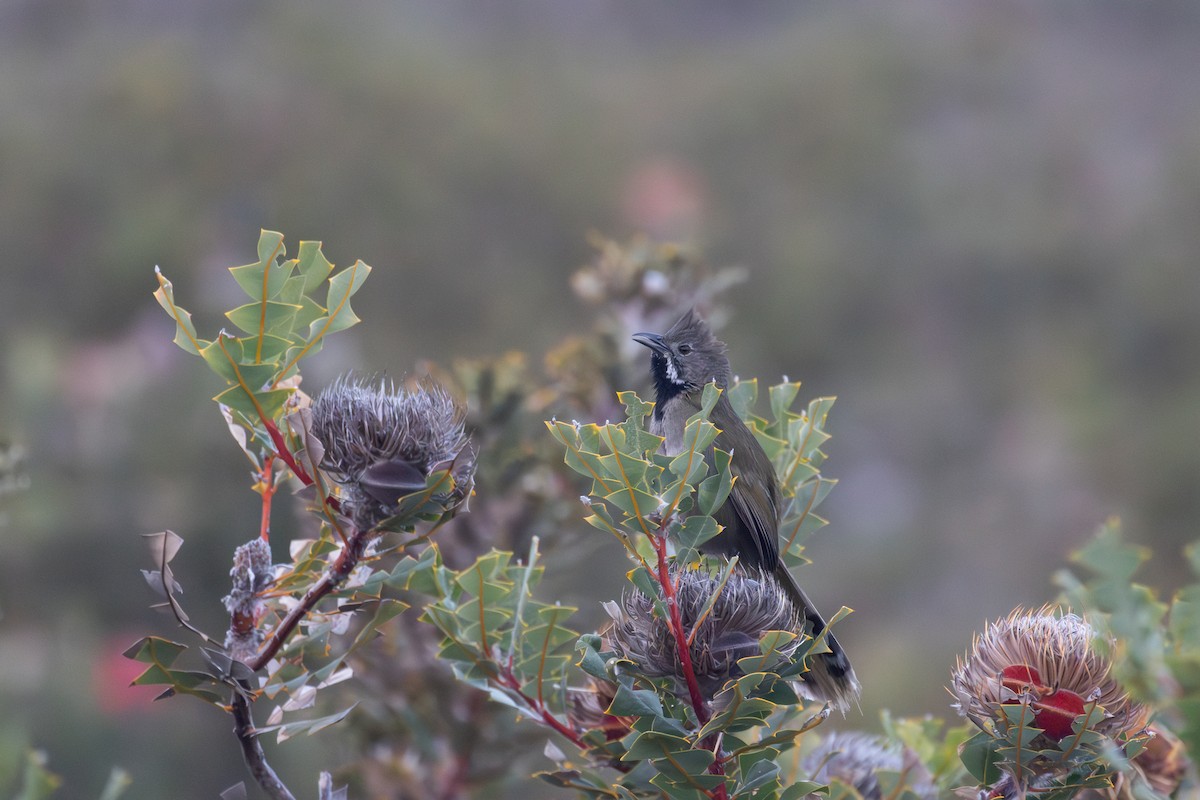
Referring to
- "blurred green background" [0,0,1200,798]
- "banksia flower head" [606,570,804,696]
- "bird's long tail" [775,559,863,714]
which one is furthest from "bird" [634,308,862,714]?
"blurred green background" [0,0,1200,798]

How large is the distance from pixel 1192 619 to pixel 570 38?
16788 millimetres

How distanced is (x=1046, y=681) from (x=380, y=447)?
1.08 metres

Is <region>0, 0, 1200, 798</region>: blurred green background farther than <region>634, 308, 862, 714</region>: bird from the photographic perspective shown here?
Yes

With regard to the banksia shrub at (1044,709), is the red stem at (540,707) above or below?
below

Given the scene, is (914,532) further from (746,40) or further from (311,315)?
(311,315)

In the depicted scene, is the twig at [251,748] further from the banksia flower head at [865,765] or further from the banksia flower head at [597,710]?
the banksia flower head at [865,765]

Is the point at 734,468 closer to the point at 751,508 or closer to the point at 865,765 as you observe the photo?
the point at 751,508

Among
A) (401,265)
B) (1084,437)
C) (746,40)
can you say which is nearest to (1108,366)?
(1084,437)

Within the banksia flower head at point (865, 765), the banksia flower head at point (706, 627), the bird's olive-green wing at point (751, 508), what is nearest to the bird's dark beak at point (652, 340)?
the bird's olive-green wing at point (751, 508)

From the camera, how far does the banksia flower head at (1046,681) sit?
161 centimetres

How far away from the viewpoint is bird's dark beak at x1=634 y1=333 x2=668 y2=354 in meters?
3.22

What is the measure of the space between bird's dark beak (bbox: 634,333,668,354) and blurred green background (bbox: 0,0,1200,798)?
16.6ft

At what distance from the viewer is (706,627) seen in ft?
5.70

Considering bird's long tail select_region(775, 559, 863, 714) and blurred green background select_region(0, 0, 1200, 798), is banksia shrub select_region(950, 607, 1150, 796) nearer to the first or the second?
bird's long tail select_region(775, 559, 863, 714)
